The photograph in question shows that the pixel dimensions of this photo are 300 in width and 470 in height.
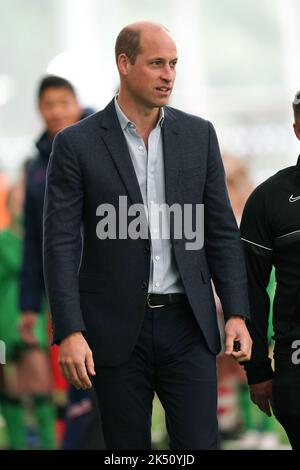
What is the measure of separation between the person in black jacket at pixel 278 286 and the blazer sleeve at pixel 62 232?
66 cm

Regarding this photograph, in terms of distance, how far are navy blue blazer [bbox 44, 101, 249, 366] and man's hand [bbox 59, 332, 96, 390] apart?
7 centimetres

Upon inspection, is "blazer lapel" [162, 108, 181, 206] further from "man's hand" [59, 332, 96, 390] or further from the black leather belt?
"man's hand" [59, 332, 96, 390]

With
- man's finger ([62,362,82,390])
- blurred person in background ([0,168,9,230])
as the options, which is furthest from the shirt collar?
blurred person in background ([0,168,9,230])

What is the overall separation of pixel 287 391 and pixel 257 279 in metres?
0.43

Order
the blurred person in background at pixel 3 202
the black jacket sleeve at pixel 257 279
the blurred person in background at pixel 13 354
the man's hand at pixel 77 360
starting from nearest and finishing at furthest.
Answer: the man's hand at pixel 77 360
the black jacket sleeve at pixel 257 279
the blurred person in background at pixel 13 354
the blurred person in background at pixel 3 202

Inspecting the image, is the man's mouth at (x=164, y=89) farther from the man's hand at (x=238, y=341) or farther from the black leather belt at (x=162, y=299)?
the man's hand at (x=238, y=341)

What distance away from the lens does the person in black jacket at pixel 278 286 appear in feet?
19.0

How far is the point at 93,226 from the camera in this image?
18.9 feet

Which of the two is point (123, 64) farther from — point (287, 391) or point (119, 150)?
point (287, 391)

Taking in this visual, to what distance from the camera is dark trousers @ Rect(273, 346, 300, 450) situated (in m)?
5.80

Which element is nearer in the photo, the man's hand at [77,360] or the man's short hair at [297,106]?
the man's hand at [77,360]

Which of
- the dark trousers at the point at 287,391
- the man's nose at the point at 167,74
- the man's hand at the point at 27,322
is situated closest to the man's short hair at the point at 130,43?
the man's nose at the point at 167,74

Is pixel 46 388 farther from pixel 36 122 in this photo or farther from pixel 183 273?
pixel 36 122
